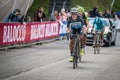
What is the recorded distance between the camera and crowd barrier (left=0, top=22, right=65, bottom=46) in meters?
22.0

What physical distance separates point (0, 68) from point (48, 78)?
283cm

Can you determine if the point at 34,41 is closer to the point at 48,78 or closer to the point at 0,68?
the point at 0,68

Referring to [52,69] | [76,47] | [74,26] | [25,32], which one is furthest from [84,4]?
[52,69]

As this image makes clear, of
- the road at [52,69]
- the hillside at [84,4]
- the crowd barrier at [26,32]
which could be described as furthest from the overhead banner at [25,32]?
the hillside at [84,4]

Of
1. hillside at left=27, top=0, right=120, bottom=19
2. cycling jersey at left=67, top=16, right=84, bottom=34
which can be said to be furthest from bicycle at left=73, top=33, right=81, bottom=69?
hillside at left=27, top=0, right=120, bottom=19

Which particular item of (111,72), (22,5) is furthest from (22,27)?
(111,72)

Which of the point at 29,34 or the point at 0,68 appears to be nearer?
the point at 0,68

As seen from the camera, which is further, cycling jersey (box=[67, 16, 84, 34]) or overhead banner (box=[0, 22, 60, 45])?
overhead banner (box=[0, 22, 60, 45])

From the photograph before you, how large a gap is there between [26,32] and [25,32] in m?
0.19

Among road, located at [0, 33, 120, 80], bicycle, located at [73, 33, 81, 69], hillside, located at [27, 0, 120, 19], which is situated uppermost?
hillside, located at [27, 0, 120, 19]

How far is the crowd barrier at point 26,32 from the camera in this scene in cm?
2197

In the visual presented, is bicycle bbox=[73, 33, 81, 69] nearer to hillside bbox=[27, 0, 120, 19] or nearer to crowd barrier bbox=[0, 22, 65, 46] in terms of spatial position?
crowd barrier bbox=[0, 22, 65, 46]

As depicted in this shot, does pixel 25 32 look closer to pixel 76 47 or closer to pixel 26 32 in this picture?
pixel 26 32

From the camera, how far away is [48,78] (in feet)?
41.2
